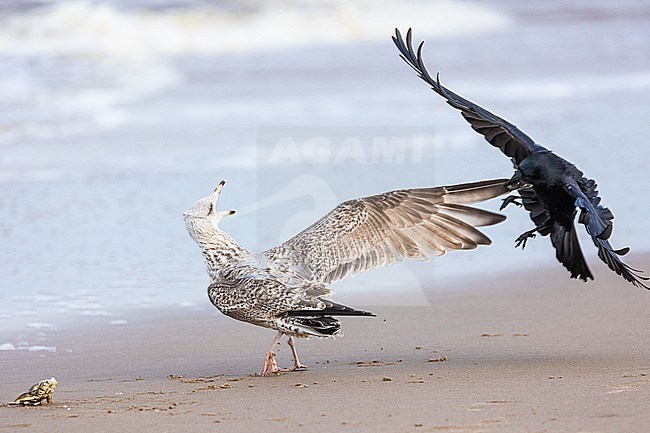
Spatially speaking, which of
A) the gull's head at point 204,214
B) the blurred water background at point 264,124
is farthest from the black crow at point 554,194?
the blurred water background at point 264,124

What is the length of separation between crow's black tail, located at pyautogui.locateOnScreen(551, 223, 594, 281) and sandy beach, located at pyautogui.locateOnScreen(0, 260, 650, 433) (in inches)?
20.8

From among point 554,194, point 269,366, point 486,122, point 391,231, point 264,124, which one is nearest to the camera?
point 554,194

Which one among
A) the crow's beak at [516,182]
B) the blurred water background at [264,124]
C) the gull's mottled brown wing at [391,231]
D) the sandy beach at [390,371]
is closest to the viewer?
the sandy beach at [390,371]

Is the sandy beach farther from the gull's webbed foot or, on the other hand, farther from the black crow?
the black crow

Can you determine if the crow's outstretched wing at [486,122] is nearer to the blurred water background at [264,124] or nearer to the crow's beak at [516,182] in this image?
the crow's beak at [516,182]

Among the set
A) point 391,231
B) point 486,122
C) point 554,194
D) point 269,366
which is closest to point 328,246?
point 391,231

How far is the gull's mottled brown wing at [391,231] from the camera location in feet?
24.2

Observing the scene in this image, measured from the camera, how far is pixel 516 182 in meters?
6.71

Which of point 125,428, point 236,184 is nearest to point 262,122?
point 236,184

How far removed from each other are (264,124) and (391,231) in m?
7.72

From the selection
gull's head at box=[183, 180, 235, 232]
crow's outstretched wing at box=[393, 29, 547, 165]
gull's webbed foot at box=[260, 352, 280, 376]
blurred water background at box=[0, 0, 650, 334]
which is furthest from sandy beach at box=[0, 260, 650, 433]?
crow's outstretched wing at box=[393, 29, 547, 165]

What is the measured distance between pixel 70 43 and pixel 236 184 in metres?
9.33

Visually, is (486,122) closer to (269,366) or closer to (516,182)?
(516,182)

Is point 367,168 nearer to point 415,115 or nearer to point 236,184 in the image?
point 236,184
